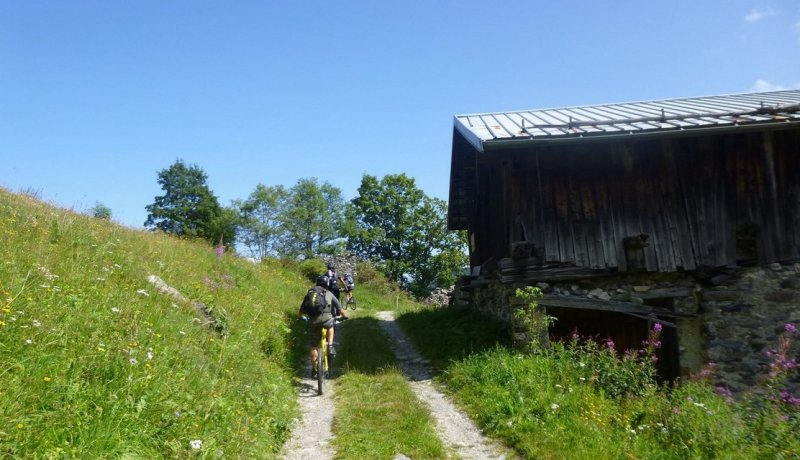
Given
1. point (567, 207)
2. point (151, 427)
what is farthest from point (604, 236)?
point (151, 427)

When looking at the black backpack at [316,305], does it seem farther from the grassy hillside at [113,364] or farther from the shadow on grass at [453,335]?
the shadow on grass at [453,335]

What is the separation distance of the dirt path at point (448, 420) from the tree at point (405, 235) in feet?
116

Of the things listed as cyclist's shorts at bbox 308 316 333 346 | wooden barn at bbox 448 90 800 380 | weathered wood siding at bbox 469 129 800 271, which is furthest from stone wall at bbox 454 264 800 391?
cyclist's shorts at bbox 308 316 333 346

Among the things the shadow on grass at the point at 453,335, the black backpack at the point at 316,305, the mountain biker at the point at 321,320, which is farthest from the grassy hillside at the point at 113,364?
the shadow on grass at the point at 453,335

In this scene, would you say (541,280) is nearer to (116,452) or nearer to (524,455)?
(524,455)

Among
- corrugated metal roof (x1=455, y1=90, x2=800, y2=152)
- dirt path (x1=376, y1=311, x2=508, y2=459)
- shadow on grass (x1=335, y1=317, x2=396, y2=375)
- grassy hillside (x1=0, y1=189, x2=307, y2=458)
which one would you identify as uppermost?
corrugated metal roof (x1=455, y1=90, x2=800, y2=152)

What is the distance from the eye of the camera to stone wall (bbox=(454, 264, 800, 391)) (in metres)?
9.54

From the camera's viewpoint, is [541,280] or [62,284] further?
[541,280]

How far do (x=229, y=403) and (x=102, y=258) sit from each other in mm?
4360

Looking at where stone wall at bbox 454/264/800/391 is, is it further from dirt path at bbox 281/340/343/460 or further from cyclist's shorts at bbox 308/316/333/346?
dirt path at bbox 281/340/343/460

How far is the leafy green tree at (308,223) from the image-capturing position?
182ft

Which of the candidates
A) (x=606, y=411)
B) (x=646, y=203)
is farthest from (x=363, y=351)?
(x=646, y=203)

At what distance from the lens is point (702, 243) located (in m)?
9.82

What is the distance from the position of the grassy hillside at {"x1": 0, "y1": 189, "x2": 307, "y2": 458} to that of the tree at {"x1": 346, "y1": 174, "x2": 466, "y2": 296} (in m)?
37.4
